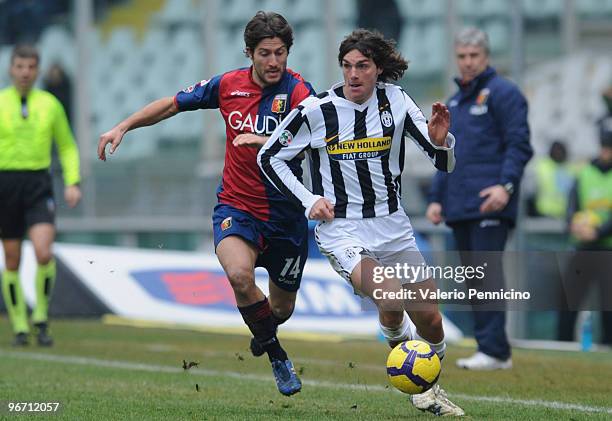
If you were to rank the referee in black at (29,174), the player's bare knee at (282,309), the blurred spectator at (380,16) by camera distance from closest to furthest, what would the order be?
the player's bare knee at (282,309)
the referee in black at (29,174)
the blurred spectator at (380,16)

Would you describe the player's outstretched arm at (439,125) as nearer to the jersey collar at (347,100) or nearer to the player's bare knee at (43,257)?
the jersey collar at (347,100)

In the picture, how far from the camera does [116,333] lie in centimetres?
1384

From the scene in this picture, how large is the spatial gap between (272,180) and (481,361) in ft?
10.4

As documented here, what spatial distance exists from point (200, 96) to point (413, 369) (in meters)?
2.34

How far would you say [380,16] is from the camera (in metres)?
18.1

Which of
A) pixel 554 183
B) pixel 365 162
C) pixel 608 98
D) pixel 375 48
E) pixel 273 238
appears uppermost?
pixel 375 48

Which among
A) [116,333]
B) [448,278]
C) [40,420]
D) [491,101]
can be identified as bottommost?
[116,333]

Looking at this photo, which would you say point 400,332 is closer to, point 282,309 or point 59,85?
point 282,309

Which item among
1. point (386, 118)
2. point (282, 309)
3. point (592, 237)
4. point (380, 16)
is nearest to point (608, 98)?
point (380, 16)

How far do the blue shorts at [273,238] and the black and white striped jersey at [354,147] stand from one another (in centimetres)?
70

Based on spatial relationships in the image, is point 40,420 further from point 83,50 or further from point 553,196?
point 83,50

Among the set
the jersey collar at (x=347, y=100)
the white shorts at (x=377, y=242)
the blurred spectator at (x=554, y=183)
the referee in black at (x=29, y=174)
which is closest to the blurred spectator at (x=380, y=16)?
the blurred spectator at (x=554, y=183)

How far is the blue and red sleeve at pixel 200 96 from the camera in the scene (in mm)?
8414


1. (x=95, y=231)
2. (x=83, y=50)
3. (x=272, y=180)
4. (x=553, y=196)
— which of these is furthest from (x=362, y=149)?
(x=83, y=50)
